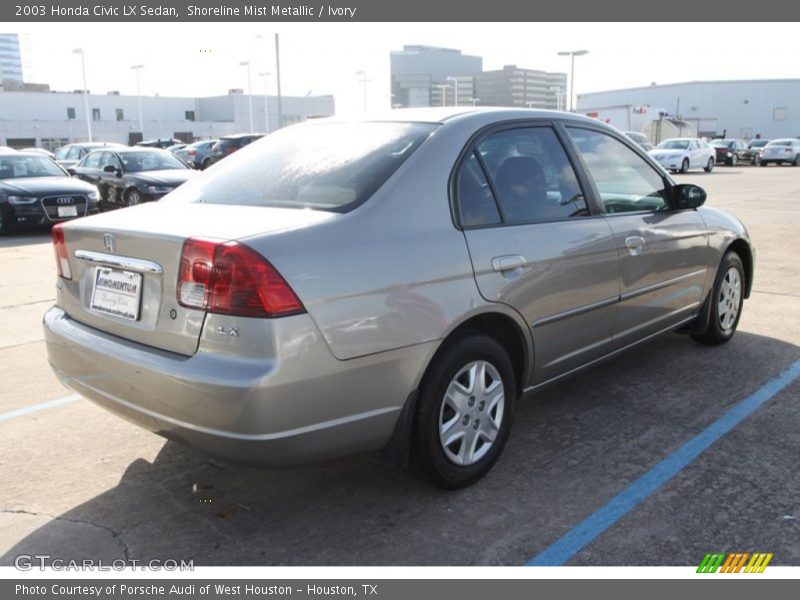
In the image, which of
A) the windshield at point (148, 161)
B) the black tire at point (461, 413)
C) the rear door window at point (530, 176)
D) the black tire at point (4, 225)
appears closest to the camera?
the black tire at point (461, 413)

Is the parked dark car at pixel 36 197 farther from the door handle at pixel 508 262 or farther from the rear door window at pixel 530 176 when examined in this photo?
the door handle at pixel 508 262

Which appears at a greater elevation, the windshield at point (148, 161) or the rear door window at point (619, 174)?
the rear door window at point (619, 174)

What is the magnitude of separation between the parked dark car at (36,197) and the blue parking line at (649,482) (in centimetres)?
1179

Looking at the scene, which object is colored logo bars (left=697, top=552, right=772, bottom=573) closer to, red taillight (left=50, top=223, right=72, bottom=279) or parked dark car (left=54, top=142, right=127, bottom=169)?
red taillight (left=50, top=223, right=72, bottom=279)

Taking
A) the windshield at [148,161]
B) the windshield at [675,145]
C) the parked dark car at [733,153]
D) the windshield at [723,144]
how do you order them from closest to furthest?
the windshield at [148,161], the windshield at [675,145], the parked dark car at [733,153], the windshield at [723,144]

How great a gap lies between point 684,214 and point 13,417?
447cm

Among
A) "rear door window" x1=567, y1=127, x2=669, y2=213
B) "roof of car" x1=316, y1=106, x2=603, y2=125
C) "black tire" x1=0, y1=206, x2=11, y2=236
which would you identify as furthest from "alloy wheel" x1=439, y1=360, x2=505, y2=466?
"black tire" x1=0, y1=206, x2=11, y2=236

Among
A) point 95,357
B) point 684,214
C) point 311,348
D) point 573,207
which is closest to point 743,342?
point 684,214

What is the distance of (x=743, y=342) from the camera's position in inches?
227

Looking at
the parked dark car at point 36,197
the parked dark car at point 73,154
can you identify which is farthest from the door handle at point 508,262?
the parked dark car at point 73,154

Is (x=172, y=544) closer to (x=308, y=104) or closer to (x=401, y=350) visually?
(x=401, y=350)

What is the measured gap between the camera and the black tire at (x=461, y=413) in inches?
126

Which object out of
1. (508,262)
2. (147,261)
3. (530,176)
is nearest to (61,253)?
A: (147,261)

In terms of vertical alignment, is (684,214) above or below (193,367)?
above
